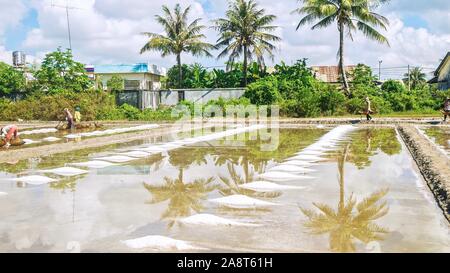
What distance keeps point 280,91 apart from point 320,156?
18.5 metres

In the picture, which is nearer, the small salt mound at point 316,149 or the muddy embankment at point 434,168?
the muddy embankment at point 434,168

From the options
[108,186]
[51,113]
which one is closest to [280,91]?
[51,113]

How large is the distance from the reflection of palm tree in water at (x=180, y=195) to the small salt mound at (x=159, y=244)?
1.99 ft

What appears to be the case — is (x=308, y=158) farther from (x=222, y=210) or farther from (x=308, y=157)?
(x=222, y=210)

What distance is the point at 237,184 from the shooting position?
7844 mm

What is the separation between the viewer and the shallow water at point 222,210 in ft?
15.6

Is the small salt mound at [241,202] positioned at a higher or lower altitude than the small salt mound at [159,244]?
higher

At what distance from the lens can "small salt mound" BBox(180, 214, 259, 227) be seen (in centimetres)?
538

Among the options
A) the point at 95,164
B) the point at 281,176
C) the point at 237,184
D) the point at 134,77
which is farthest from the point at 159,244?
the point at 134,77

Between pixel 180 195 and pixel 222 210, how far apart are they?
1.18 m

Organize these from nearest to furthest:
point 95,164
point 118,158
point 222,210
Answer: point 222,210 → point 95,164 → point 118,158

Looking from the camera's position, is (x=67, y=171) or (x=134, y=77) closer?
(x=67, y=171)

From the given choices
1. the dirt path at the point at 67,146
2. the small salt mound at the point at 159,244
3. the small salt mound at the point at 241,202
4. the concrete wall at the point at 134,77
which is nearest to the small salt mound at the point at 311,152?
the small salt mound at the point at 241,202

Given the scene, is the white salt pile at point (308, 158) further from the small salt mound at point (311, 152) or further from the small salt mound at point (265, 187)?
the small salt mound at point (265, 187)
